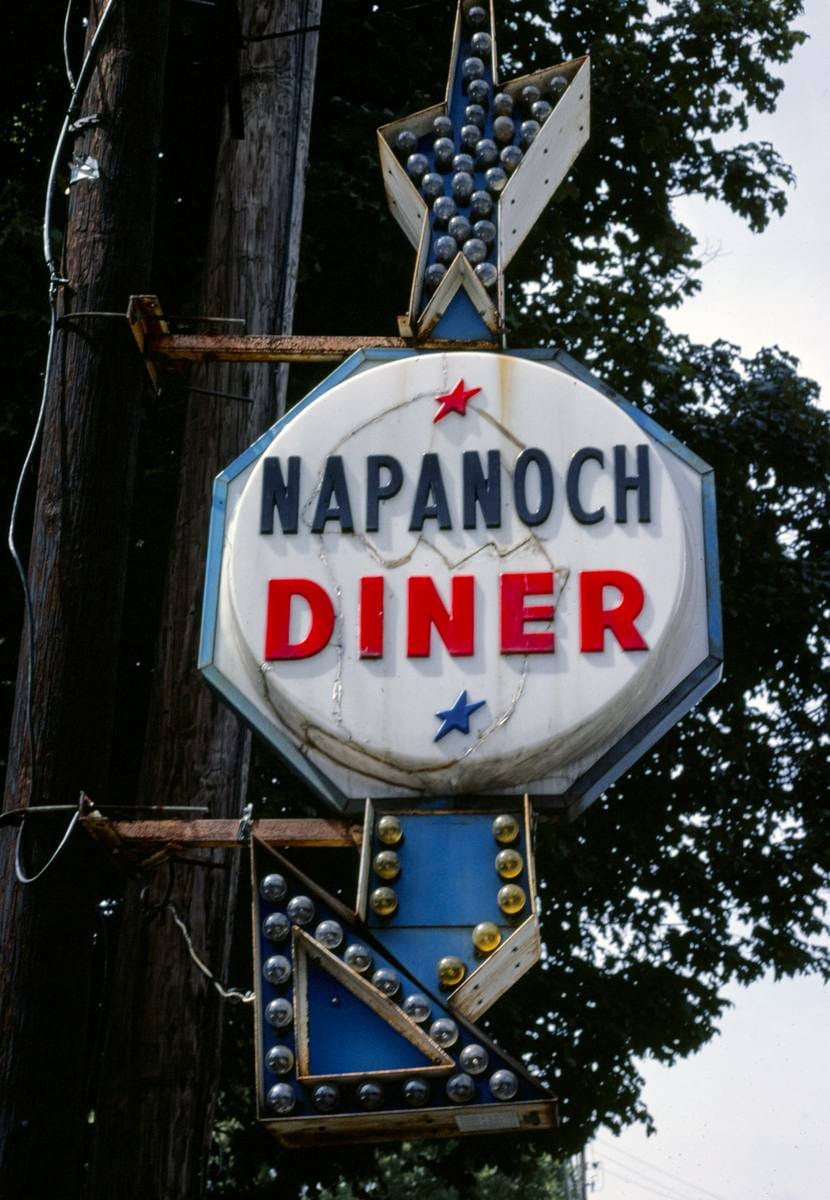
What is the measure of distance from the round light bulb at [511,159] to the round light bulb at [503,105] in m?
0.17

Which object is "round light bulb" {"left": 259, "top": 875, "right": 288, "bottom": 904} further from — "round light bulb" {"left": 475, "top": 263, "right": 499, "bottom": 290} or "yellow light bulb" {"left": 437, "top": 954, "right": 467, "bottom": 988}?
"round light bulb" {"left": 475, "top": 263, "right": 499, "bottom": 290}

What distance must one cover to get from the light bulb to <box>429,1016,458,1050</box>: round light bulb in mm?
566

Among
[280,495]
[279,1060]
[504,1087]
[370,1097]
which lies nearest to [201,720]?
[280,495]

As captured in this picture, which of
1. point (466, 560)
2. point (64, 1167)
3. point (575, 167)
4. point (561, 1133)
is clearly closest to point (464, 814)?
point (466, 560)

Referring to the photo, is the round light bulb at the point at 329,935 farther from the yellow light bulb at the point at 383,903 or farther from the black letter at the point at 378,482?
the black letter at the point at 378,482

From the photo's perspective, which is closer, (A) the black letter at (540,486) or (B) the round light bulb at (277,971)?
(B) the round light bulb at (277,971)

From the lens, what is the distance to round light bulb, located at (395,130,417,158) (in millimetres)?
5941

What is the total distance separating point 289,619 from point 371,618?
0.83ft

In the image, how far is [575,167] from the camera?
11453 millimetres

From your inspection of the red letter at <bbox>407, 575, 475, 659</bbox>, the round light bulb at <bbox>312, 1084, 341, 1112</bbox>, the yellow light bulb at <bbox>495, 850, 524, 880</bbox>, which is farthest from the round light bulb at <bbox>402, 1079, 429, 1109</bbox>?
the red letter at <bbox>407, 575, 475, 659</bbox>

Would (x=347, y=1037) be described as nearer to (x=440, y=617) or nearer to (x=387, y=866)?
(x=387, y=866)

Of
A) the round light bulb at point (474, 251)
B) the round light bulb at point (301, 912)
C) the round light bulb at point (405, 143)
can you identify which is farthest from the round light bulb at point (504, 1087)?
the round light bulb at point (405, 143)

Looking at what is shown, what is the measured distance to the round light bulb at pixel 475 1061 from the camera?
167 inches

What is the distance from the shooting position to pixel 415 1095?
4.23 metres
